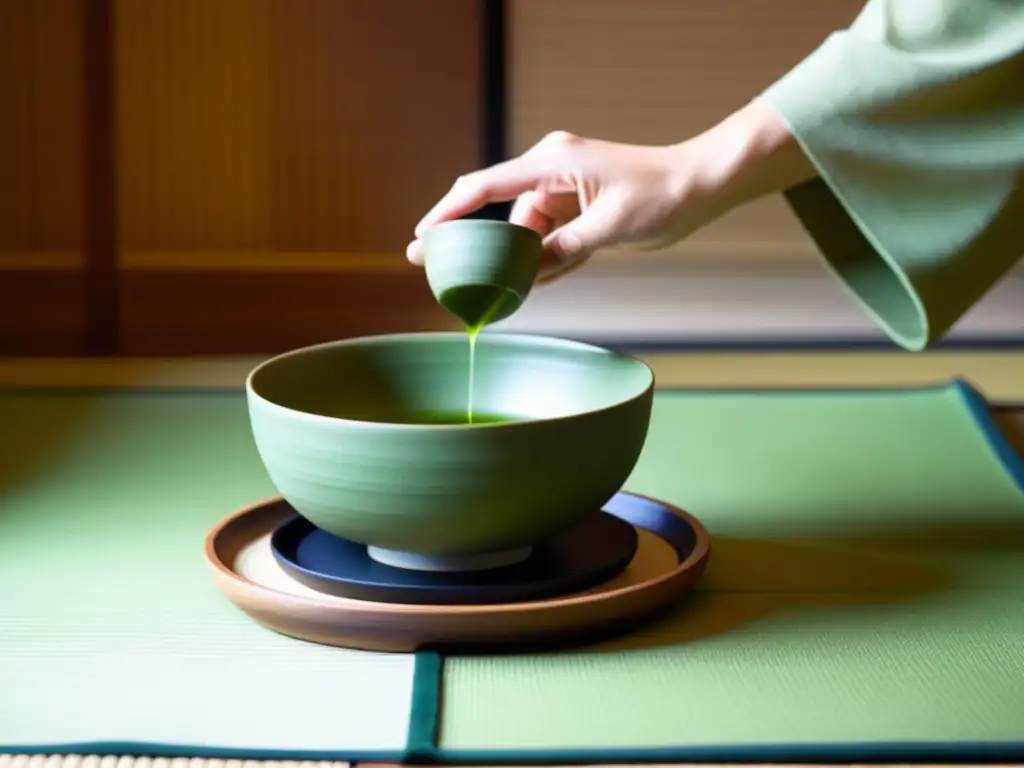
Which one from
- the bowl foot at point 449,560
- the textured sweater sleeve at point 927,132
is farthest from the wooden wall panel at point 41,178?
the textured sweater sleeve at point 927,132

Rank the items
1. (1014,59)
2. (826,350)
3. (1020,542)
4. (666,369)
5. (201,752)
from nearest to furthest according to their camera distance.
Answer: (201,752) < (1014,59) < (1020,542) < (666,369) < (826,350)

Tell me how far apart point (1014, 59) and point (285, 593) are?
26.3 inches

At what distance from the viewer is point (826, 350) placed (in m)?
2.10

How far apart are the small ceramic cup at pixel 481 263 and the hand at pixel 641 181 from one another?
0.16 feet

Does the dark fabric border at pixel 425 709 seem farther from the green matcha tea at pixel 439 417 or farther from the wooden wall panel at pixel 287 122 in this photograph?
the wooden wall panel at pixel 287 122

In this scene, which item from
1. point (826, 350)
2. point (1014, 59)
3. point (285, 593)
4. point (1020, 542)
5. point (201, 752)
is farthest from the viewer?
point (826, 350)

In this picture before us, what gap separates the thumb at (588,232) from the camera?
101 centimetres

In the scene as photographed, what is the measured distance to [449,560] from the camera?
0.94 m

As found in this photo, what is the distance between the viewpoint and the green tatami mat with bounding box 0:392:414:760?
0.77 metres

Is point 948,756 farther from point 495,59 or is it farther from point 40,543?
A: point 495,59

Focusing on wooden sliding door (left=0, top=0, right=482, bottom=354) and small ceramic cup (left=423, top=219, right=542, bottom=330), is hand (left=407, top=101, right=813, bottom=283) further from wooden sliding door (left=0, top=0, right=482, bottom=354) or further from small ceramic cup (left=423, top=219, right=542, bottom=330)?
wooden sliding door (left=0, top=0, right=482, bottom=354)

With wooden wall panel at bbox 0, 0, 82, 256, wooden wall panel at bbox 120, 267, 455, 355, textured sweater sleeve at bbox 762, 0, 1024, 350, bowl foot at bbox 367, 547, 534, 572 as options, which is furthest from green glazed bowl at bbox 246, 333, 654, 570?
wooden wall panel at bbox 0, 0, 82, 256

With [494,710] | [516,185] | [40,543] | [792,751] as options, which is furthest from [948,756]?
[40,543]

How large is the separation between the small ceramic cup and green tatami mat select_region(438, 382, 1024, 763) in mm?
263
